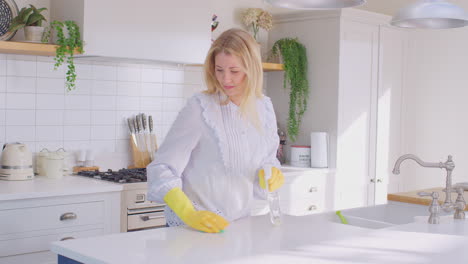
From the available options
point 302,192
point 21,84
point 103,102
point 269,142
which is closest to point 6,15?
point 21,84

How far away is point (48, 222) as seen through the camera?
345cm

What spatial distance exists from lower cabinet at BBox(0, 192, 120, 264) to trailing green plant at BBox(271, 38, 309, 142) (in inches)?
76.8

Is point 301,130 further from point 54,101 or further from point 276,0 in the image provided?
point 276,0

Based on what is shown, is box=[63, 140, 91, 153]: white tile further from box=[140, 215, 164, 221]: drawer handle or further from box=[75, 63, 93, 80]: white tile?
box=[140, 215, 164, 221]: drawer handle

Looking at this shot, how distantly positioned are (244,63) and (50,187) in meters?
1.59

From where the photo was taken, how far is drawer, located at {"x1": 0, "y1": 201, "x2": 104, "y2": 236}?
3.30m

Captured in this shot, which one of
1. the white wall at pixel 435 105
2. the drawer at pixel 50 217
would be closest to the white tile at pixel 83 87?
the drawer at pixel 50 217

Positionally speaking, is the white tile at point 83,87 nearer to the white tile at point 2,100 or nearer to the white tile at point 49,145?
the white tile at point 49,145

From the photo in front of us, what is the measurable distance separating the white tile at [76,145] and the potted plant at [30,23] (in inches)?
29.6

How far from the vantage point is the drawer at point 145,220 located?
3.84m

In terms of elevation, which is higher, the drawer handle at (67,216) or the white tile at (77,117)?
the white tile at (77,117)

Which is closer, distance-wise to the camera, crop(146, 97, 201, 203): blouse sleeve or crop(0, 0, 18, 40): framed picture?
crop(146, 97, 201, 203): blouse sleeve

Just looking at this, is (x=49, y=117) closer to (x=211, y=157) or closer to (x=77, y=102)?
(x=77, y=102)

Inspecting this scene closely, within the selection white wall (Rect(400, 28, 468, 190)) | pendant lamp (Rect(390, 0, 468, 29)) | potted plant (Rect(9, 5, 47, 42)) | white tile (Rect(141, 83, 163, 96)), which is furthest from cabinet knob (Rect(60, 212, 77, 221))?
white wall (Rect(400, 28, 468, 190))
